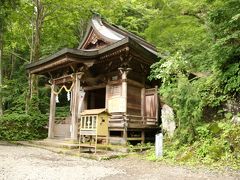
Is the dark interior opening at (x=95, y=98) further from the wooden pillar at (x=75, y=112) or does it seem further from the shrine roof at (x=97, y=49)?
the wooden pillar at (x=75, y=112)

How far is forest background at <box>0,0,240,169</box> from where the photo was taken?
27.8 ft

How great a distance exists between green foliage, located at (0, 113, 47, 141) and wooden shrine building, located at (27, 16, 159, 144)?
1.68m

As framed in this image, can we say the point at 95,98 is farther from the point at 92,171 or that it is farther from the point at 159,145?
the point at 92,171

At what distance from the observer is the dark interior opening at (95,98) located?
15766mm

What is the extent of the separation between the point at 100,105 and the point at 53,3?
7.60 m

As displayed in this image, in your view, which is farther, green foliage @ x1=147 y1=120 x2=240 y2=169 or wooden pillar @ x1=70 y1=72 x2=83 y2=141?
wooden pillar @ x1=70 y1=72 x2=83 y2=141

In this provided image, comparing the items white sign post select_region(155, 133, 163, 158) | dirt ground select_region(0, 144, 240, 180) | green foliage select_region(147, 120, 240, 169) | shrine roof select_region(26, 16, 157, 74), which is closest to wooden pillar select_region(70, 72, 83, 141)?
shrine roof select_region(26, 16, 157, 74)

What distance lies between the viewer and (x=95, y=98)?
16266 millimetres

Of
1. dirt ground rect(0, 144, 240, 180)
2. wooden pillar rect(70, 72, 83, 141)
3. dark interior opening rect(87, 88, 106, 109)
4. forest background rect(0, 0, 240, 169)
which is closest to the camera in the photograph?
dirt ground rect(0, 144, 240, 180)

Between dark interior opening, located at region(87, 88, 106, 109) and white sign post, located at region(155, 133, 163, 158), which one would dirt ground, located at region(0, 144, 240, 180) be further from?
dark interior opening, located at region(87, 88, 106, 109)

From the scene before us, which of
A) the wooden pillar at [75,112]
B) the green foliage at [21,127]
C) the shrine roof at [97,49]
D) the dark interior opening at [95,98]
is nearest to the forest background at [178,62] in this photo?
the green foliage at [21,127]

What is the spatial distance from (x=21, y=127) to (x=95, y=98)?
4.60m

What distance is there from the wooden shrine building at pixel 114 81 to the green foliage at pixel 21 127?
1.68 metres

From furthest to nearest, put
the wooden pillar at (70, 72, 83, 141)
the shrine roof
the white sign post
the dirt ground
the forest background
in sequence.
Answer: the wooden pillar at (70, 72, 83, 141)
the shrine roof
the white sign post
the forest background
the dirt ground
